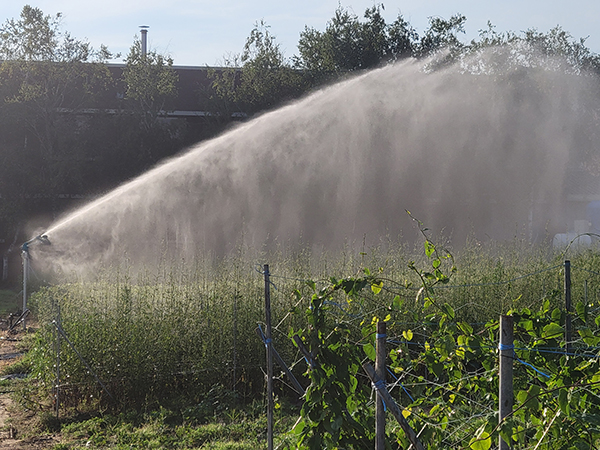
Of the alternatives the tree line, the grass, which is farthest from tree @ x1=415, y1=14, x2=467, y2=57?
the grass

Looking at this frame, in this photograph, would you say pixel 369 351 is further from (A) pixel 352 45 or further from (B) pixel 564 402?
(A) pixel 352 45

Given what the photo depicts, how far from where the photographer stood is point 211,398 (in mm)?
6438

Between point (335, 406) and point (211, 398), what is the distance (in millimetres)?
3548

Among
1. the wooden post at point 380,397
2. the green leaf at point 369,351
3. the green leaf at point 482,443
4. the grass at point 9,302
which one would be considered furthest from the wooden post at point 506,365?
the grass at point 9,302

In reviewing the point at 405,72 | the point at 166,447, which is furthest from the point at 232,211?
the point at 166,447

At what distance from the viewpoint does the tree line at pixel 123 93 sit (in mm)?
20734

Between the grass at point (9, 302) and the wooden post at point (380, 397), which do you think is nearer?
the wooden post at point (380, 397)

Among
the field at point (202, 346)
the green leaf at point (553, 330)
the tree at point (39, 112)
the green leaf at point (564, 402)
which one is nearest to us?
the green leaf at point (564, 402)

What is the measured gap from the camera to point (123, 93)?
2414cm

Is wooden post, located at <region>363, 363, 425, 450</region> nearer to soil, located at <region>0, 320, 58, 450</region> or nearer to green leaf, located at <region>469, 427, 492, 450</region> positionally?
green leaf, located at <region>469, 427, 492, 450</region>

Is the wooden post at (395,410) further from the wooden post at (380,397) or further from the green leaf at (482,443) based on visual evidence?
the green leaf at (482,443)

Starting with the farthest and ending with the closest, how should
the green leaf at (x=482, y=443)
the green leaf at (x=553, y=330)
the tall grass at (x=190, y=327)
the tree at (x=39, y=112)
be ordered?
the tree at (x=39, y=112), the tall grass at (x=190, y=327), the green leaf at (x=553, y=330), the green leaf at (x=482, y=443)

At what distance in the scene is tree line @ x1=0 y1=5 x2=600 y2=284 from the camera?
20.7 meters

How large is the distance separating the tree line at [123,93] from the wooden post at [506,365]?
65.3 feet
